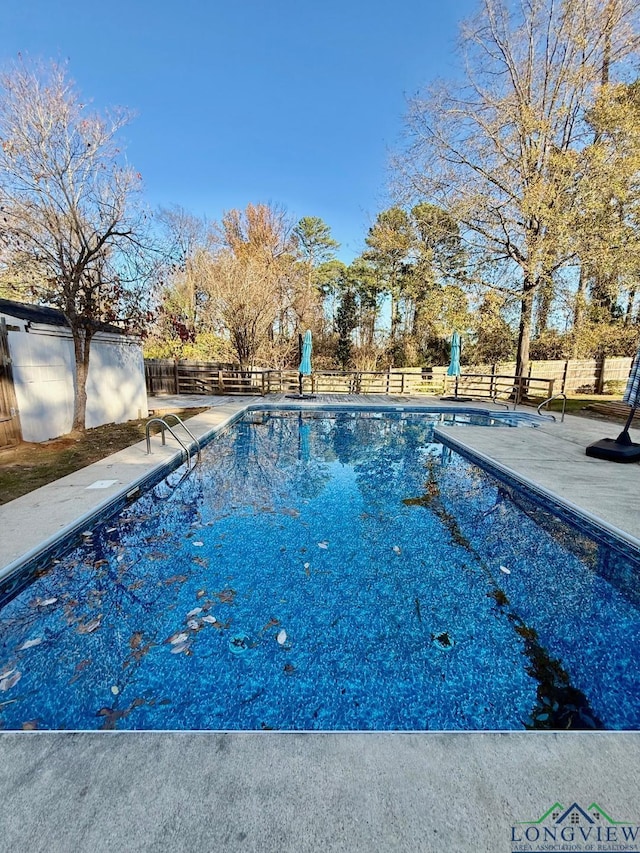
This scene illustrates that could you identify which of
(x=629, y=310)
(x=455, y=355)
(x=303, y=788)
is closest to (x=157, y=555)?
(x=303, y=788)

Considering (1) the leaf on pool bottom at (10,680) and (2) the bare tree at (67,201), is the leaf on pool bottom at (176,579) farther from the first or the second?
(2) the bare tree at (67,201)

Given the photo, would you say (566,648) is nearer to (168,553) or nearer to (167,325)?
(168,553)

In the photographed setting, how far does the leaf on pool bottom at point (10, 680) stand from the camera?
82.4 inches

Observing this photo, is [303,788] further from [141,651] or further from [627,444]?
[627,444]

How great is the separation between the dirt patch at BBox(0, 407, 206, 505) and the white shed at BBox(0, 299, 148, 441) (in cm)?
39

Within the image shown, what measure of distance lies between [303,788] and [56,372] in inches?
304

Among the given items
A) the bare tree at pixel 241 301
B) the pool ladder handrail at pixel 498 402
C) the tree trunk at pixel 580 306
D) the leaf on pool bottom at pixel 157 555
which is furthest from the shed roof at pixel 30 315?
the tree trunk at pixel 580 306

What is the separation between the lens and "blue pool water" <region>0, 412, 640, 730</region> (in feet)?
6.78

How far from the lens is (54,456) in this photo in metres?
6.02

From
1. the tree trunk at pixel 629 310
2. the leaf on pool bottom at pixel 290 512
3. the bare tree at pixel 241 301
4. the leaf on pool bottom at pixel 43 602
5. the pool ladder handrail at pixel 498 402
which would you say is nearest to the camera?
the leaf on pool bottom at pixel 43 602

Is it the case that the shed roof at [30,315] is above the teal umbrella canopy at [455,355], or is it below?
above

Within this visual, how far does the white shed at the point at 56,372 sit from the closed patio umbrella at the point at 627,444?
30.3ft

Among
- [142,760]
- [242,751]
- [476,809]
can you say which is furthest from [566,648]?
[142,760]

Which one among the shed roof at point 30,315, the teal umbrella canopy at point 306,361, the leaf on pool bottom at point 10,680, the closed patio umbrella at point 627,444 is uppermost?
the shed roof at point 30,315
